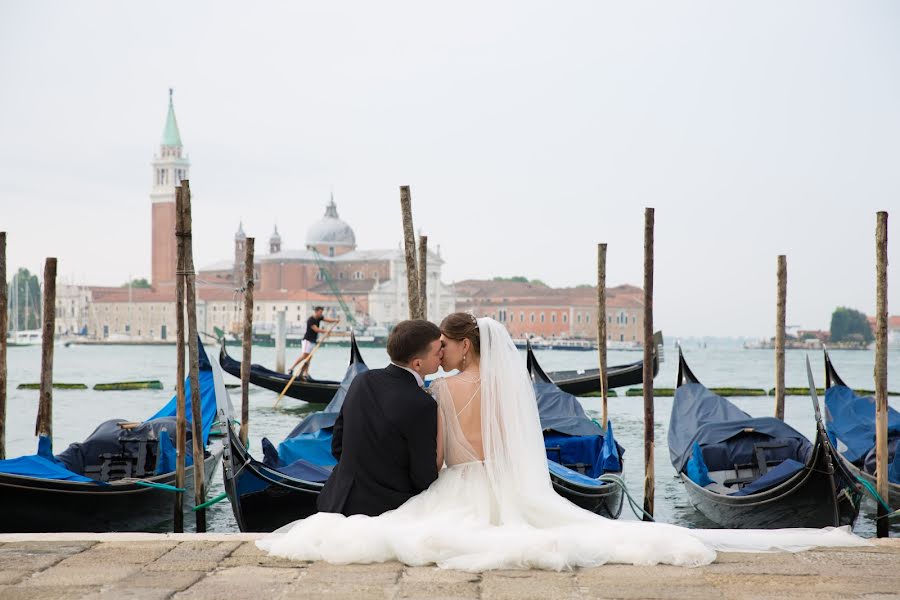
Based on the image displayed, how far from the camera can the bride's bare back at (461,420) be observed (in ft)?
6.74

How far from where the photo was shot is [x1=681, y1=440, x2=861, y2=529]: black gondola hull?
3.24 m

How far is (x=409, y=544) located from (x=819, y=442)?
1.75 meters

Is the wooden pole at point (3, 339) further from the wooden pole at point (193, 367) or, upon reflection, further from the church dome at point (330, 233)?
the church dome at point (330, 233)

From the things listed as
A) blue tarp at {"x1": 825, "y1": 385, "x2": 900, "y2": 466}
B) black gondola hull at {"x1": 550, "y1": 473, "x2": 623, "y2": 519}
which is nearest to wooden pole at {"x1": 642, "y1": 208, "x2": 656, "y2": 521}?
black gondola hull at {"x1": 550, "y1": 473, "x2": 623, "y2": 519}

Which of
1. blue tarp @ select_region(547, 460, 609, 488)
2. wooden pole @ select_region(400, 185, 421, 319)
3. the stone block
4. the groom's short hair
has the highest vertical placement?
wooden pole @ select_region(400, 185, 421, 319)

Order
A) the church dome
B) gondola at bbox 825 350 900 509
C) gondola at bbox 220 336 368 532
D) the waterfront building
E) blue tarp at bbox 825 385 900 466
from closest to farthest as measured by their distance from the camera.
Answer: gondola at bbox 220 336 368 532, gondola at bbox 825 350 900 509, blue tarp at bbox 825 385 900 466, the waterfront building, the church dome

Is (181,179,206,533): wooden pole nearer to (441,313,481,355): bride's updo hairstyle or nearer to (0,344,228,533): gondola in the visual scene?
(0,344,228,533): gondola

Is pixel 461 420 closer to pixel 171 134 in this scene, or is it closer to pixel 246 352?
pixel 246 352

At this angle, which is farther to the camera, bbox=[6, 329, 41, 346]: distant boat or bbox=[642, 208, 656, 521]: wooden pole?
bbox=[6, 329, 41, 346]: distant boat

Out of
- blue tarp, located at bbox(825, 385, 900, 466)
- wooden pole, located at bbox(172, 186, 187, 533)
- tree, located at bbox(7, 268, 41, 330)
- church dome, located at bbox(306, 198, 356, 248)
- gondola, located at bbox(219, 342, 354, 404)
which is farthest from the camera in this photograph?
church dome, located at bbox(306, 198, 356, 248)

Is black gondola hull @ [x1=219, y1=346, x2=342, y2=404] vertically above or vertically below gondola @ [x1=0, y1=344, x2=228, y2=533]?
below

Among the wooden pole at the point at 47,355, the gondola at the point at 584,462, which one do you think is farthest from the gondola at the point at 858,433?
the wooden pole at the point at 47,355

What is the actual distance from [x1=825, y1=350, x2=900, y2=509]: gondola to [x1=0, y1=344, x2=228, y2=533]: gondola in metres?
2.46

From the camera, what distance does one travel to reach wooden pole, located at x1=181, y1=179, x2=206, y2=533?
11.3ft
